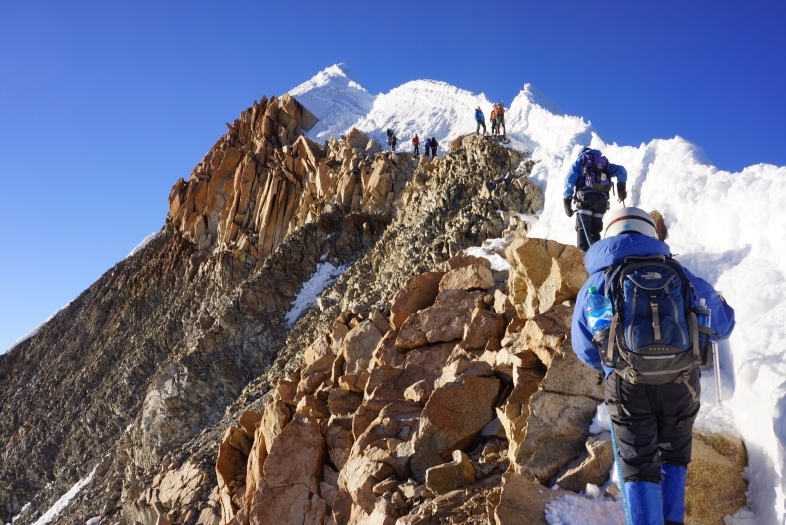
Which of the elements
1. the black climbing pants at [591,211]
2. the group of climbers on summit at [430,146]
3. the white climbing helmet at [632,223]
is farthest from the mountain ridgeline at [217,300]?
the white climbing helmet at [632,223]

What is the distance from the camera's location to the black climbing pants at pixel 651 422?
331 centimetres

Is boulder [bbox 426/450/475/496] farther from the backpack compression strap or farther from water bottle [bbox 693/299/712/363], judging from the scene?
water bottle [bbox 693/299/712/363]

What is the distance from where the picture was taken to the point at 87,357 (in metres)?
42.9

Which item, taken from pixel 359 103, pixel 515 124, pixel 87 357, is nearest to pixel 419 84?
pixel 359 103

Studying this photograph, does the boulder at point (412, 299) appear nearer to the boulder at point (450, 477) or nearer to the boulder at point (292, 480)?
the boulder at point (292, 480)

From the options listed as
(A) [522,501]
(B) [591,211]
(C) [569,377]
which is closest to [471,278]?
(B) [591,211]

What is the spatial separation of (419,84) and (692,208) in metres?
49.0

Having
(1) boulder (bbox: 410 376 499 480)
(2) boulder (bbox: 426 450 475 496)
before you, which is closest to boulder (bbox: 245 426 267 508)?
(1) boulder (bbox: 410 376 499 480)

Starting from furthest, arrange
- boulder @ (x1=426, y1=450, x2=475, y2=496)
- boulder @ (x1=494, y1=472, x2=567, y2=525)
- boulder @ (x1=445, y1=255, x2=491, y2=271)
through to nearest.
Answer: boulder @ (x1=445, y1=255, x2=491, y2=271) < boulder @ (x1=426, y1=450, x2=475, y2=496) < boulder @ (x1=494, y1=472, x2=567, y2=525)

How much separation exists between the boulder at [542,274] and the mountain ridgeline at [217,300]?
77.0 inches

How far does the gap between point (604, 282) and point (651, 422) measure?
90cm

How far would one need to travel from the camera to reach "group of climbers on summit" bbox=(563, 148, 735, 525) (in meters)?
3.17

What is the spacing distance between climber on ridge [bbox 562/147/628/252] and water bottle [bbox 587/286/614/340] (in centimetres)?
372

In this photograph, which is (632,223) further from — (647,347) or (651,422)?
(651,422)
